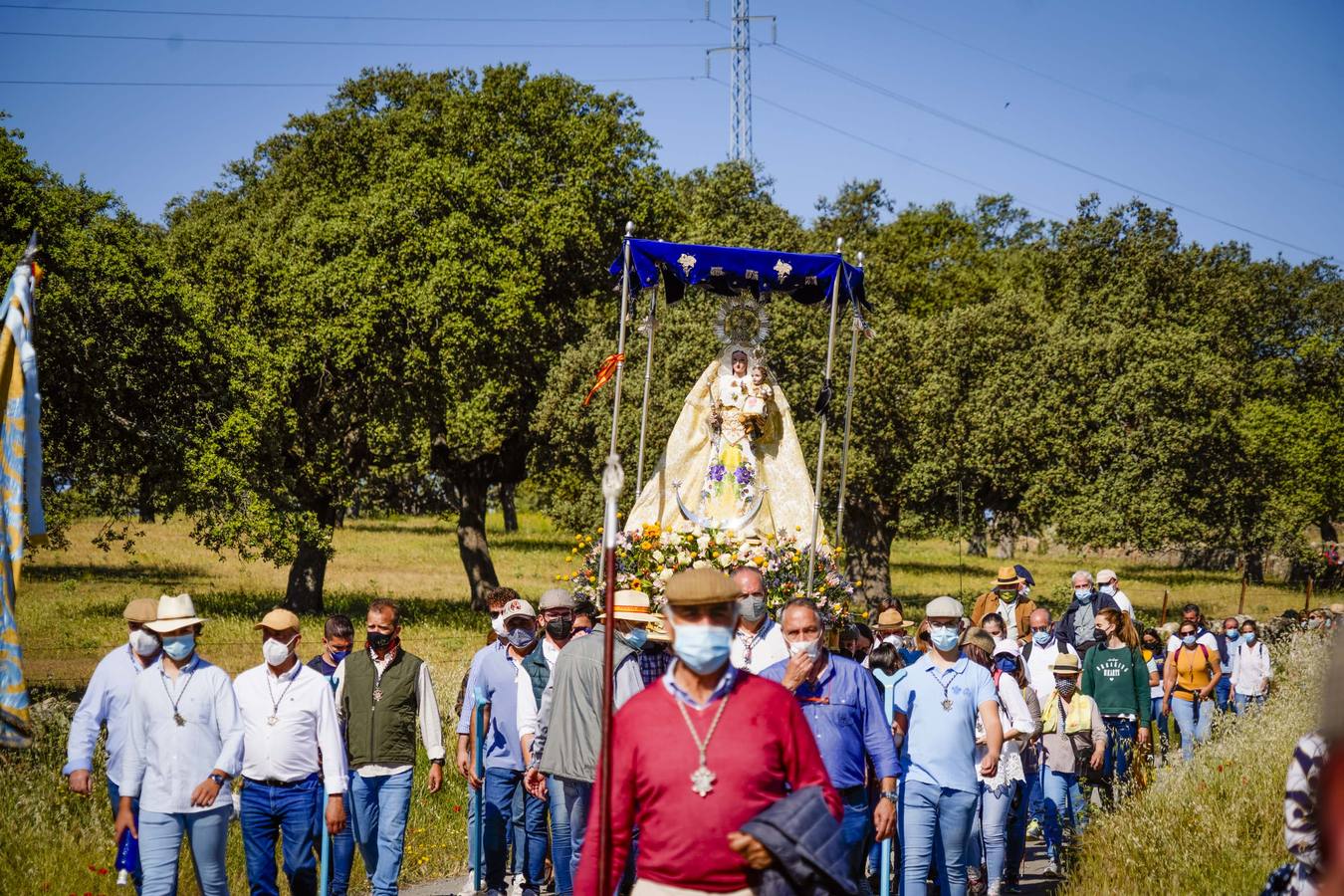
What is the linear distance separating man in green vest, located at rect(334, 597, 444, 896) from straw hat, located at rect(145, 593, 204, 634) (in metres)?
1.46

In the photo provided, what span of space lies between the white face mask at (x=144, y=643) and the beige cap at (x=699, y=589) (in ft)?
14.2

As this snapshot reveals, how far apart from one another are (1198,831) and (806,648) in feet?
14.4

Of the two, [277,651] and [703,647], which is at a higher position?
[703,647]

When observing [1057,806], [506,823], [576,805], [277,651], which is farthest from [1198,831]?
[277,651]

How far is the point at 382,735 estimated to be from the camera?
9.32 m

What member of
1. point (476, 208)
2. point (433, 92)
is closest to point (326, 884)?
point (476, 208)

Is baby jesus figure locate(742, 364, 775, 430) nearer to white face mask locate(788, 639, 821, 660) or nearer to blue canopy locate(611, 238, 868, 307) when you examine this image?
blue canopy locate(611, 238, 868, 307)

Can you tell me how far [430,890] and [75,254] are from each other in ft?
39.1

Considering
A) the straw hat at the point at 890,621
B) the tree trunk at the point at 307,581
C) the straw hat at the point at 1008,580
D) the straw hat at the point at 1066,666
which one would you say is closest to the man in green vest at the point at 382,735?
the straw hat at the point at 890,621

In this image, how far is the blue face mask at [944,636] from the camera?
880 centimetres

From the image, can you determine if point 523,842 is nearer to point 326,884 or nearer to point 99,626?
point 326,884

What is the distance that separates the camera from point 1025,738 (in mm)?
10477

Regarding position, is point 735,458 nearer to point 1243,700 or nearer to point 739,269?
→ point 739,269

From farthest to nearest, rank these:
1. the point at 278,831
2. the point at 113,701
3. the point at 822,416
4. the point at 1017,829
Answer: the point at 822,416 < the point at 1017,829 < the point at 278,831 < the point at 113,701
